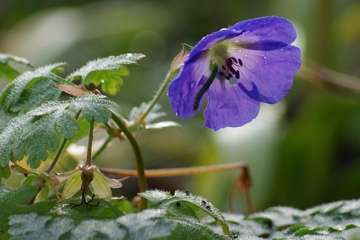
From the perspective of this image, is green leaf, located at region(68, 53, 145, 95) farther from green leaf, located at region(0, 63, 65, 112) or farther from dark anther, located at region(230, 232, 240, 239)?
dark anther, located at region(230, 232, 240, 239)

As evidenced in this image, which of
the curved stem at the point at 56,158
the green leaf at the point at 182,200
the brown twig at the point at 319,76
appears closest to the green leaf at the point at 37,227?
the green leaf at the point at 182,200

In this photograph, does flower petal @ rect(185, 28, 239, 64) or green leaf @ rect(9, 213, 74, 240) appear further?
flower petal @ rect(185, 28, 239, 64)

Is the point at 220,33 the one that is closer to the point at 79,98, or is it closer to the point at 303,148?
the point at 79,98

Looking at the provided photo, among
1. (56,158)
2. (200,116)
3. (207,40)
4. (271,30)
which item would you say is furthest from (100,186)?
(200,116)

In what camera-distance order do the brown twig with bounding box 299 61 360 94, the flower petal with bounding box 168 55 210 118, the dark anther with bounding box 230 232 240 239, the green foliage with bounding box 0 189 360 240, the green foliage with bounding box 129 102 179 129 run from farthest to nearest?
the brown twig with bounding box 299 61 360 94 < the green foliage with bounding box 129 102 179 129 < the flower petal with bounding box 168 55 210 118 < the dark anther with bounding box 230 232 240 239 < the green foliage with bounding box 0 189 360 240

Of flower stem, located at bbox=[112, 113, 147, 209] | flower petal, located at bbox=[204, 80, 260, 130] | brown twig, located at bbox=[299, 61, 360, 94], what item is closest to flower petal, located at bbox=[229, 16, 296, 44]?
flower petal, located at bbox=[204, 80, 260, 130]

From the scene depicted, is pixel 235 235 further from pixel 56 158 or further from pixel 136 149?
pixel 56 158
